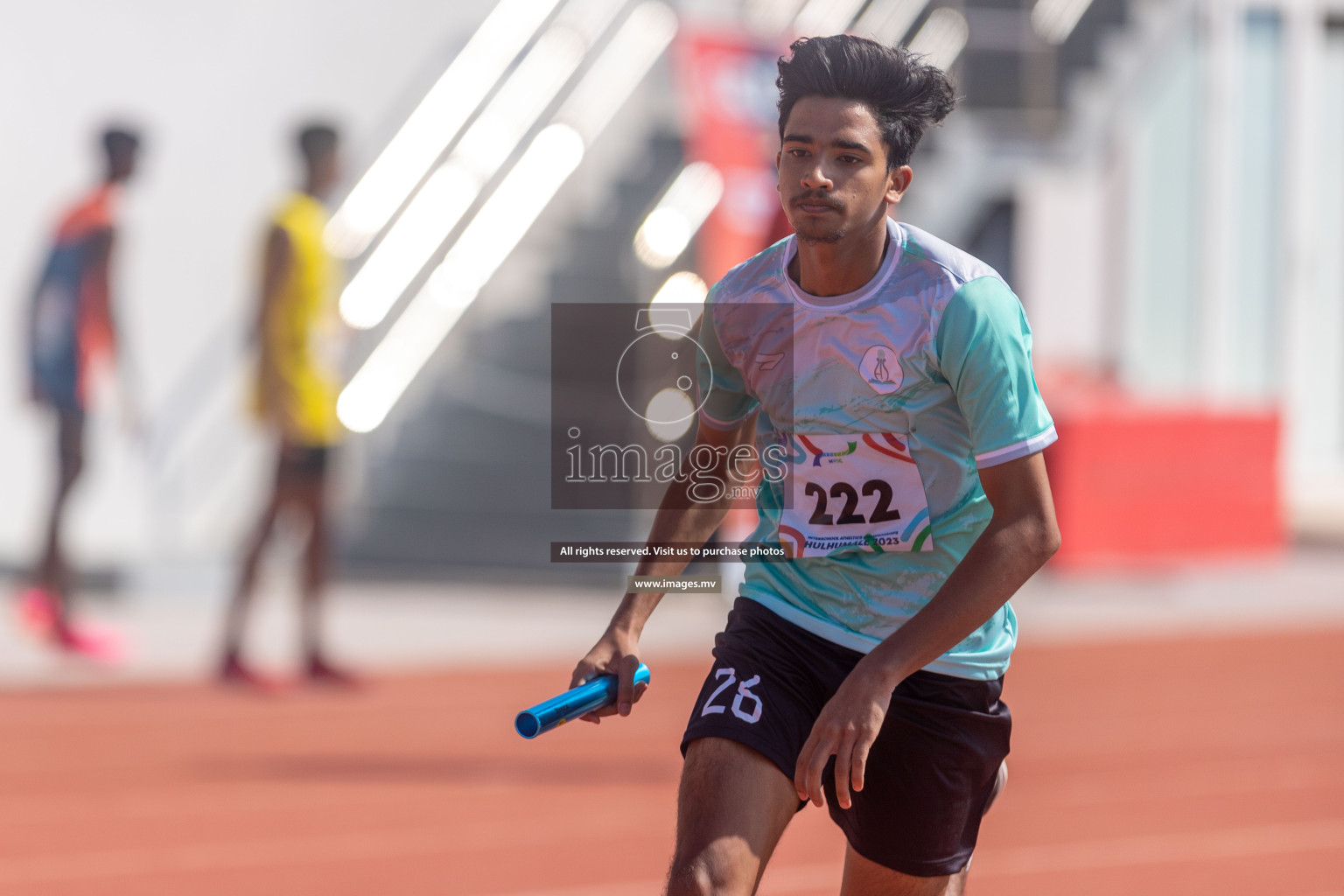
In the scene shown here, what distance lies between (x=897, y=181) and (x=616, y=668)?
820mm

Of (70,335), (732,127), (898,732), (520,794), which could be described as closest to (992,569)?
(898,732)

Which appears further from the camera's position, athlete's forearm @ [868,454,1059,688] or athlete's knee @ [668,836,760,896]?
athlete's knee @ [668,836,760,896]

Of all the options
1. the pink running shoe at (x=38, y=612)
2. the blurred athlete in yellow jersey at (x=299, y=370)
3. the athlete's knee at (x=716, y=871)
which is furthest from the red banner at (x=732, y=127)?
the athlete's knee at (x=716, y=871)

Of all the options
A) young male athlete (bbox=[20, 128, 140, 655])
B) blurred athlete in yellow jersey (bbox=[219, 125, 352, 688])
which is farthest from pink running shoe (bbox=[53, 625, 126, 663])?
blurred athlete in yellow jersey (bbox=[219, 125, 352, 688])

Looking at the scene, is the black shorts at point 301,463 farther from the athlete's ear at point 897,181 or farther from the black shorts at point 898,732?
the athlete's ear at point 897,181

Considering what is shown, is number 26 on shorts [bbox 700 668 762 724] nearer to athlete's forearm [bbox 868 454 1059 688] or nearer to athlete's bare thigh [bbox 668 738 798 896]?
athlete's bare thigh [bbox 668 738 798 896]

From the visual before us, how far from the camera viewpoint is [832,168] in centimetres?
226

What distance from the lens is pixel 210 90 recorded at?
12.6 metres

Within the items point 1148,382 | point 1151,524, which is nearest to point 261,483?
point 1151,524

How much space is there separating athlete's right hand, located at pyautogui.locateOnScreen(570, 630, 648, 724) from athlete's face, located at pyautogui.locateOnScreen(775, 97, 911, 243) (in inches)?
26.9

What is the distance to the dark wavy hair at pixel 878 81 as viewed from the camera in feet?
7.41

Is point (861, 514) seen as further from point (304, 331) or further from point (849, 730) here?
point (304, 331)

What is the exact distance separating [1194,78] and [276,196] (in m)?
9.92

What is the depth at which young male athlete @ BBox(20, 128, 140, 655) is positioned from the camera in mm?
8133
